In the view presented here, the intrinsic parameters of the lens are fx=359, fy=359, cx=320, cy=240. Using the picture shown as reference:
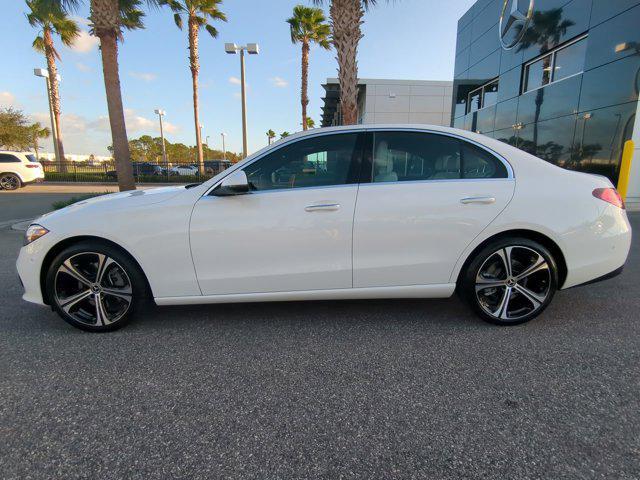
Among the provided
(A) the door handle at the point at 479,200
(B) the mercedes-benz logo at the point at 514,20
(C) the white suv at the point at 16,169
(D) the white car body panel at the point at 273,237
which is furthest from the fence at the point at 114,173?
(A) the door handle at the point at 479,200

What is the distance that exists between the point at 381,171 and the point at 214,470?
2264 millimetres

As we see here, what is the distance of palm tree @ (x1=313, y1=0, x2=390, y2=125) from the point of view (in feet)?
26.2

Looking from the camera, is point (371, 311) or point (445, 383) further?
point (371, 311)

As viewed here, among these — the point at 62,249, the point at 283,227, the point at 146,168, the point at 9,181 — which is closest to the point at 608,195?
the point at 283,227

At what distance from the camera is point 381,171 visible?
9.51 ft

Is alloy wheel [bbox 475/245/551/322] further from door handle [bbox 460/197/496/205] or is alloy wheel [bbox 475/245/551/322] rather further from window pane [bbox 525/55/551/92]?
window pane [bbox 525/55/551/92]

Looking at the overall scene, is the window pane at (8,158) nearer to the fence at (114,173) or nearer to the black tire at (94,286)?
the fence at (114,173)

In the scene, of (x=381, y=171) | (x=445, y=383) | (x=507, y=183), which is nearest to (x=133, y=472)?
(x=445, y=383)

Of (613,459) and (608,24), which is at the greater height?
(608,24)

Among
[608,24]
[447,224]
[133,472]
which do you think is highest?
[608,24]

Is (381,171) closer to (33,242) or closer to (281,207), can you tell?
(281,207)

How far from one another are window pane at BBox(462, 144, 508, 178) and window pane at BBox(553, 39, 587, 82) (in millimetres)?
12633

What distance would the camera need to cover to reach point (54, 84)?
23.5 meters

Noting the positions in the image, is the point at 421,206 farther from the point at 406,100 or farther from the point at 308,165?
the point at 406,100
